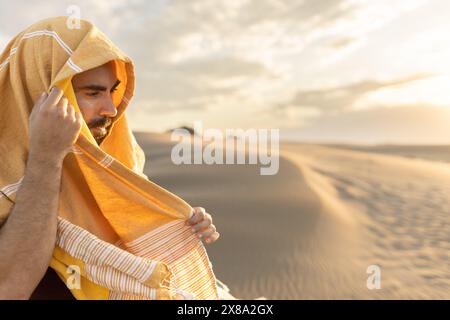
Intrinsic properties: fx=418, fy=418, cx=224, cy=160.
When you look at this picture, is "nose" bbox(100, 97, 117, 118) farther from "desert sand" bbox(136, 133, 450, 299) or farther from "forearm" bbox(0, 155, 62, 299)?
"desert sand" bbox(136, 133, 450, 299)

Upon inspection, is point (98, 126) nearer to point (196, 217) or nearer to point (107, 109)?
point (107, 109)

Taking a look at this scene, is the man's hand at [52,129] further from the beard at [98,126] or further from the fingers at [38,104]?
the beard at [98,126]

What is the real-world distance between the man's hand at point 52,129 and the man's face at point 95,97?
17.9 inches

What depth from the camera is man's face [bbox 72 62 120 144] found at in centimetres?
220

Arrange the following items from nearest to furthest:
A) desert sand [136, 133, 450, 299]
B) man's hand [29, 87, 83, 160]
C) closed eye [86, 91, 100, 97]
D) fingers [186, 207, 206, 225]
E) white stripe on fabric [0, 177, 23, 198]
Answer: man's hand [29, 87, 83, 160] → white stripe on fabric [0, 177, 23, 198] → fingers [186, 207, 206, 225] → closed eye [86, 91, 100, 97] → desert sand [136, 133, 450, 299]

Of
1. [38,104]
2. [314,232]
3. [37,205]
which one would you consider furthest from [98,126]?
[314,232]

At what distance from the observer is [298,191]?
30.4 ft

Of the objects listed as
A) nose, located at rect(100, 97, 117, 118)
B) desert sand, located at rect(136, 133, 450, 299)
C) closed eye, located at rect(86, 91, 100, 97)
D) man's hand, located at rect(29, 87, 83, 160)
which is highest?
closed eye, located at rect(86, 91, 100, 97)

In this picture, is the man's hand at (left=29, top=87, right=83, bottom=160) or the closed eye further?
the closed eye

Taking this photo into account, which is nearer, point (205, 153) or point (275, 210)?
point (275, 210)

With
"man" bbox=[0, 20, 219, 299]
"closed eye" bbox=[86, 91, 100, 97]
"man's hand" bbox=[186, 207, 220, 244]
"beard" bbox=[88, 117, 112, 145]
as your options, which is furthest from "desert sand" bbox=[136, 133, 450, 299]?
"man" bbox=[0, 20, 219, 299]
